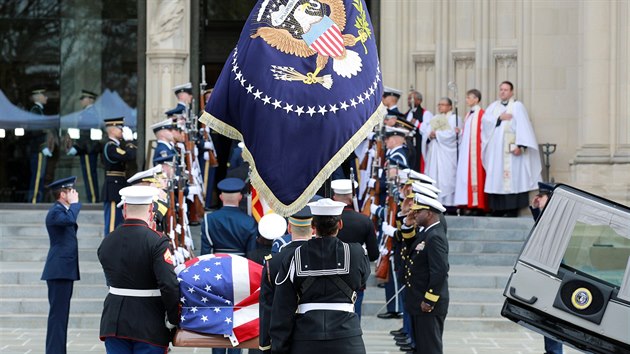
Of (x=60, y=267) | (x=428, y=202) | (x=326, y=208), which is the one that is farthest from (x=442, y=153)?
(x=326, y=208)

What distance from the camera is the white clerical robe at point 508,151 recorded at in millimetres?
17344

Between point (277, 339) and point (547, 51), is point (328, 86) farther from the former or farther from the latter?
point (547, 51)

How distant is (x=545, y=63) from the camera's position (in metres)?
17.9

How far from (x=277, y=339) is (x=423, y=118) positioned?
11031 mm

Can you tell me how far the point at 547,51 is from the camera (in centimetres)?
1792

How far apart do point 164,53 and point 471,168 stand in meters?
5.10

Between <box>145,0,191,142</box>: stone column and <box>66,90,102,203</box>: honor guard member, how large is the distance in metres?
1.64

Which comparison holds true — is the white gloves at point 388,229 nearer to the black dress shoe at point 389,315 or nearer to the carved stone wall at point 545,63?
the black dress shoe at point 389,315

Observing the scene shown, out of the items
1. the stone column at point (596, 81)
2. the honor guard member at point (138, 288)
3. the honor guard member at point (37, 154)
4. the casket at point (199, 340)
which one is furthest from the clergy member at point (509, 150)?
the honor guard member at point (138, 288)

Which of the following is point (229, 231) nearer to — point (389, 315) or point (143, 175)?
point (143, 175)

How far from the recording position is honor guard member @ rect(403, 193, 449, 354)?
10.0 m

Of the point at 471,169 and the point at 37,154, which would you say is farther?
the point at 37,154

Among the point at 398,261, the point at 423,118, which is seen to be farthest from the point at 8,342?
the point at 423,118

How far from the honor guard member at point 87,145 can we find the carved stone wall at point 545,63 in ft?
16.6
